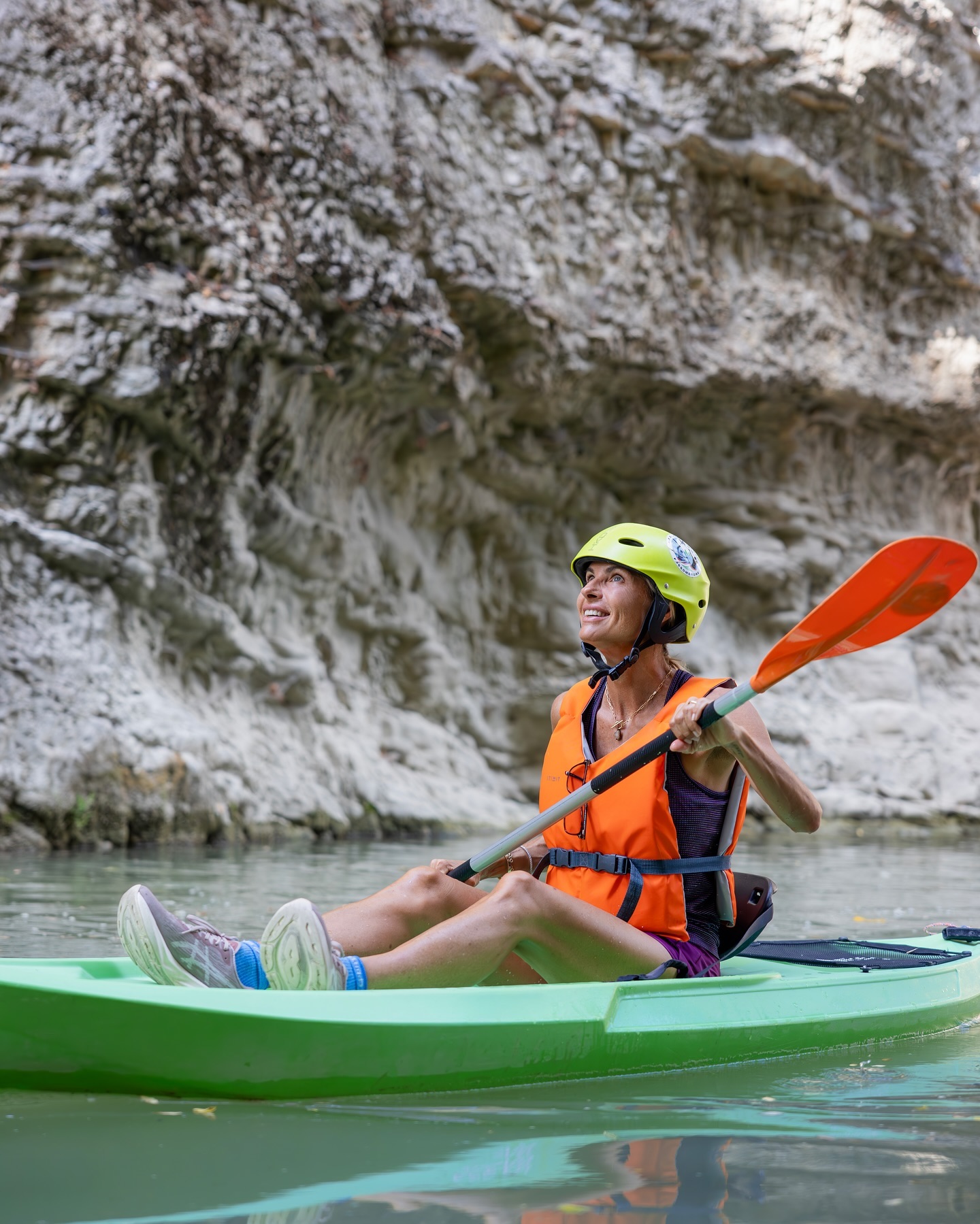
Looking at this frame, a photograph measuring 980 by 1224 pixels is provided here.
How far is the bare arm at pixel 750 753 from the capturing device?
2.78m

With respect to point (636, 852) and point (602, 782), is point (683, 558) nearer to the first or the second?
point (602, 782)

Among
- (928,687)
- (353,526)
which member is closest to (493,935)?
(353,526)

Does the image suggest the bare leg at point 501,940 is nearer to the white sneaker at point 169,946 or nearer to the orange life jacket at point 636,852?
the orange life jacket at point 636,852

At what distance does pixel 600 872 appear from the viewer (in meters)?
2.94

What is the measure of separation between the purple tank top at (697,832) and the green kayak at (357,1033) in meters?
0.15

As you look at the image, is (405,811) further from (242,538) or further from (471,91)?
(471,91)

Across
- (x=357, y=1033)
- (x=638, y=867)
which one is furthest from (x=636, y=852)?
(x=357, y=1033)

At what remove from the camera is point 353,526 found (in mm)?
11922

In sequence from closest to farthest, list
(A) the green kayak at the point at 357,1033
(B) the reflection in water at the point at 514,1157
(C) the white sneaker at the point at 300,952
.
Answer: (B) the reflection in water at the point at 514,1157 → (A) the green kayak at the point at 357,1033 → (C) the white sneaker at the point at 300,952

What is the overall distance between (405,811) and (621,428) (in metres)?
5.57

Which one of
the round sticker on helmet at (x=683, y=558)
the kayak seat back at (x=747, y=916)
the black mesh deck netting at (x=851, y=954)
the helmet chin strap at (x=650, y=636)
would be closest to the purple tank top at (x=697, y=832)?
the kayak seat back at (x=747, y=916)

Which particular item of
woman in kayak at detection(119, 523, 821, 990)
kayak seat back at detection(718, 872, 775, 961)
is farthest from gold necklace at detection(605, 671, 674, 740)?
kayak seat back at detection(718, 872, 775, 961)

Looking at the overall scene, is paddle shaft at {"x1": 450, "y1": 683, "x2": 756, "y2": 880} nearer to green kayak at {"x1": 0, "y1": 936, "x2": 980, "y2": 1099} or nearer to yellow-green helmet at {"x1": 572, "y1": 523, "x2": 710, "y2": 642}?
yellow-green helmet at {"x1": 572, "y1": 523, "x2": 710, "y2": 642}

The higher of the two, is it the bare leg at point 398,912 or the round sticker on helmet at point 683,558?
the round sticker on helmet at point 683,558
